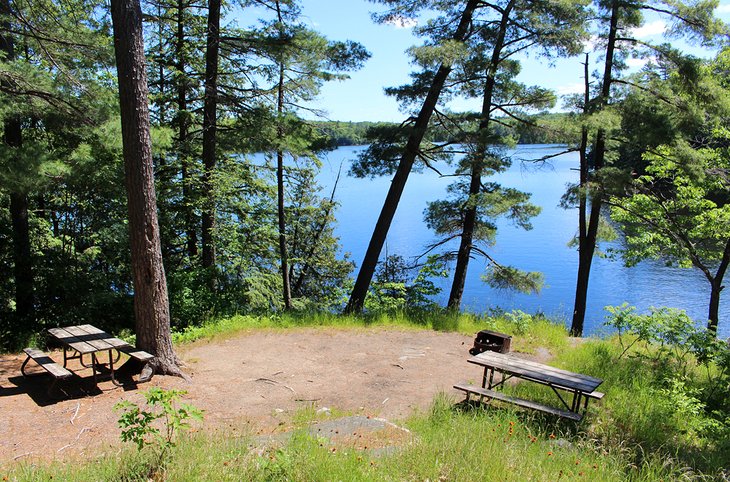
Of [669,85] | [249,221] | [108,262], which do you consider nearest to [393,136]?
[249,221]

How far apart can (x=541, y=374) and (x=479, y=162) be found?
6.13 meters

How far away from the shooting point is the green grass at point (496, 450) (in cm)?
300

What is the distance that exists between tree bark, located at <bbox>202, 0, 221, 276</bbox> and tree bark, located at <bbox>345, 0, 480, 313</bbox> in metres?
3.17

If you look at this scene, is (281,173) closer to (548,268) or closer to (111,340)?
(111,340)

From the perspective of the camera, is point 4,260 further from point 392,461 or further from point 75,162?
point 392,461

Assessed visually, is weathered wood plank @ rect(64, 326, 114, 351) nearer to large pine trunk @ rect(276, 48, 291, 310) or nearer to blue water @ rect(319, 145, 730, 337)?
large pine trunk @ rect(276, 48, 291, 310)

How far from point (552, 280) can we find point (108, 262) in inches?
764

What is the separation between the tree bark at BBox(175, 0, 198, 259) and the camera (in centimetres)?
1059

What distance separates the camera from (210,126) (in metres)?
10.1

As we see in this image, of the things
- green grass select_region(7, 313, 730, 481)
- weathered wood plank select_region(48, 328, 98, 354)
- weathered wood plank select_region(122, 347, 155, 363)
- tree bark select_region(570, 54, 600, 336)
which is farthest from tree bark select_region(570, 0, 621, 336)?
weathered wood plank select_region(48, 328, 98, 354)

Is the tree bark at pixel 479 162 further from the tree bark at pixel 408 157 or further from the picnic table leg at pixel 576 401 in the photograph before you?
the picnic table leg at pixel 576 401

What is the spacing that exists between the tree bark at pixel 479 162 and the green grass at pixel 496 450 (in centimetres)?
491

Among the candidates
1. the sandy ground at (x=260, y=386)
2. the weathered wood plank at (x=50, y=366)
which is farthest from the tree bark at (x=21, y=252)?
the weathered wood plank at (x=50, y=366)

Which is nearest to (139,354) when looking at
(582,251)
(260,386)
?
(260,386)
